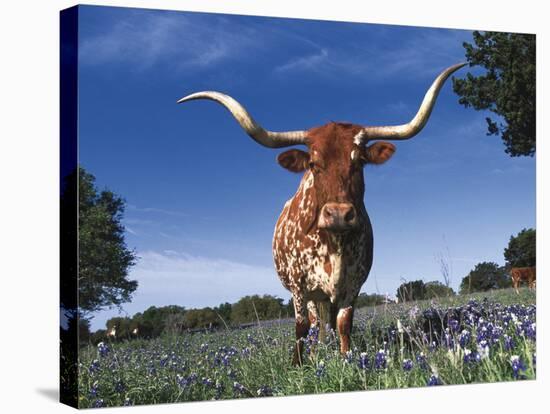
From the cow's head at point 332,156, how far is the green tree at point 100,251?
126 centimetres

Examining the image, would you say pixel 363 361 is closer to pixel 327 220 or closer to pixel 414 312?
pixel 414 312

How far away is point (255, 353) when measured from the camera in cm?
957

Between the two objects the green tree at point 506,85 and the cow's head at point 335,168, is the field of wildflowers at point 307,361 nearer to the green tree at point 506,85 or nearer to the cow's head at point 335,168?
the cow's head at point 335,168

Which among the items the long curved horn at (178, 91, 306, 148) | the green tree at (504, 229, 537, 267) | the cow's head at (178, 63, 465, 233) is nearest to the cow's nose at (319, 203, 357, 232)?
the cow's head at (178, 63, 465, 233)

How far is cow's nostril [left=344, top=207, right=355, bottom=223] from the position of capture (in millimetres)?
9430

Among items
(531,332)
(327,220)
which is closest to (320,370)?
(327,220)

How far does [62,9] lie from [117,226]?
2.15 meters

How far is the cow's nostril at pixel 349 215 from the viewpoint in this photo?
371 inches

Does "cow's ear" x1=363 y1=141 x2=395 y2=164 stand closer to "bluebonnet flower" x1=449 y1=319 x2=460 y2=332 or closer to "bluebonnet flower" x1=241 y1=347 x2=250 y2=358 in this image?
"bluebonnet flower" x1=449 y1=319 x2=460 y2=332

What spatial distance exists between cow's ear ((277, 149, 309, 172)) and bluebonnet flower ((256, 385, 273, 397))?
2.14 meters

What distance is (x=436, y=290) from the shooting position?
10383 millimetres

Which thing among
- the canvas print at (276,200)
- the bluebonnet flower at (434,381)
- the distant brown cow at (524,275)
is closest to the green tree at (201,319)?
the canvas print at (276,200)

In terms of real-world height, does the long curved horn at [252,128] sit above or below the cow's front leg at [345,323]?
above

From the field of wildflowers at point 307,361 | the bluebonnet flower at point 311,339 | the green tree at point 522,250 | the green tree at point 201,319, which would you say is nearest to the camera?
the field of wildflowers at point 307,361
